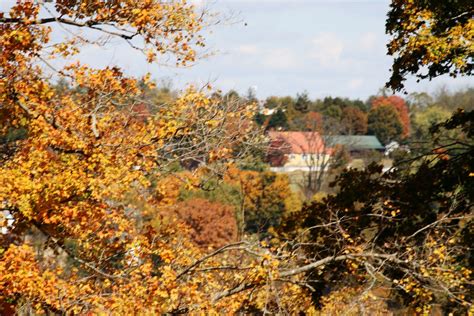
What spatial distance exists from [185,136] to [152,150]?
2.66 feet

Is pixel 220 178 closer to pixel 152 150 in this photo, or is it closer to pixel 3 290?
pixel 152 150

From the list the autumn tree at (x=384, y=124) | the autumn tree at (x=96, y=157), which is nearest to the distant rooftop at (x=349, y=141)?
the autumn tree at (x=384, y=124)

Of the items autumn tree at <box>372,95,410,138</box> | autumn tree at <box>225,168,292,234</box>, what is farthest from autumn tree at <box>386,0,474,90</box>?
autumn tree at <box>372,95,410,138</box>

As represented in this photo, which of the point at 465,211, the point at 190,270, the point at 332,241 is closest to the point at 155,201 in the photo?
the point at 190,270

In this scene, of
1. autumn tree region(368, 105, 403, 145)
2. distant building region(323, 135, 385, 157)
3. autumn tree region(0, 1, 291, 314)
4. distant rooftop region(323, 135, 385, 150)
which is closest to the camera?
autumn tree region(0, 1, 291, 314)

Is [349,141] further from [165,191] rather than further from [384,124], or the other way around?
[165,191]

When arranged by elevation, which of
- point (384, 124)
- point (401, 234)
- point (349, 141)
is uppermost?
point (384, 124)

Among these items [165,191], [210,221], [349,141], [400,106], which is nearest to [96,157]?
[165,191]

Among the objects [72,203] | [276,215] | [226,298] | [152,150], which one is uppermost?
[152,150]

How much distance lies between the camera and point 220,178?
42.4 feet

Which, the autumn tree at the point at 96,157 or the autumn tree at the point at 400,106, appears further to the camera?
the autumn tree at the point at 400,106

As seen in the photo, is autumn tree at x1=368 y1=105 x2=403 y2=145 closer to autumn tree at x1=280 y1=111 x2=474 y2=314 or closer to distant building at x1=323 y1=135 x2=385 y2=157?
distant building at x1=323 y1=135 x2=385 y2=157

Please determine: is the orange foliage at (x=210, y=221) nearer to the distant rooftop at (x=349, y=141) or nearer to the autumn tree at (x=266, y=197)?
the autumn tree at (x=266, y=197)

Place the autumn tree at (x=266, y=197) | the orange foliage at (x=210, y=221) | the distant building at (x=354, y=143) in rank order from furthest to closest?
the distant building at (x=354, y=143)
the autumn tree at (x=266, y=197)
the orange foliage at (x=210, y=221)
